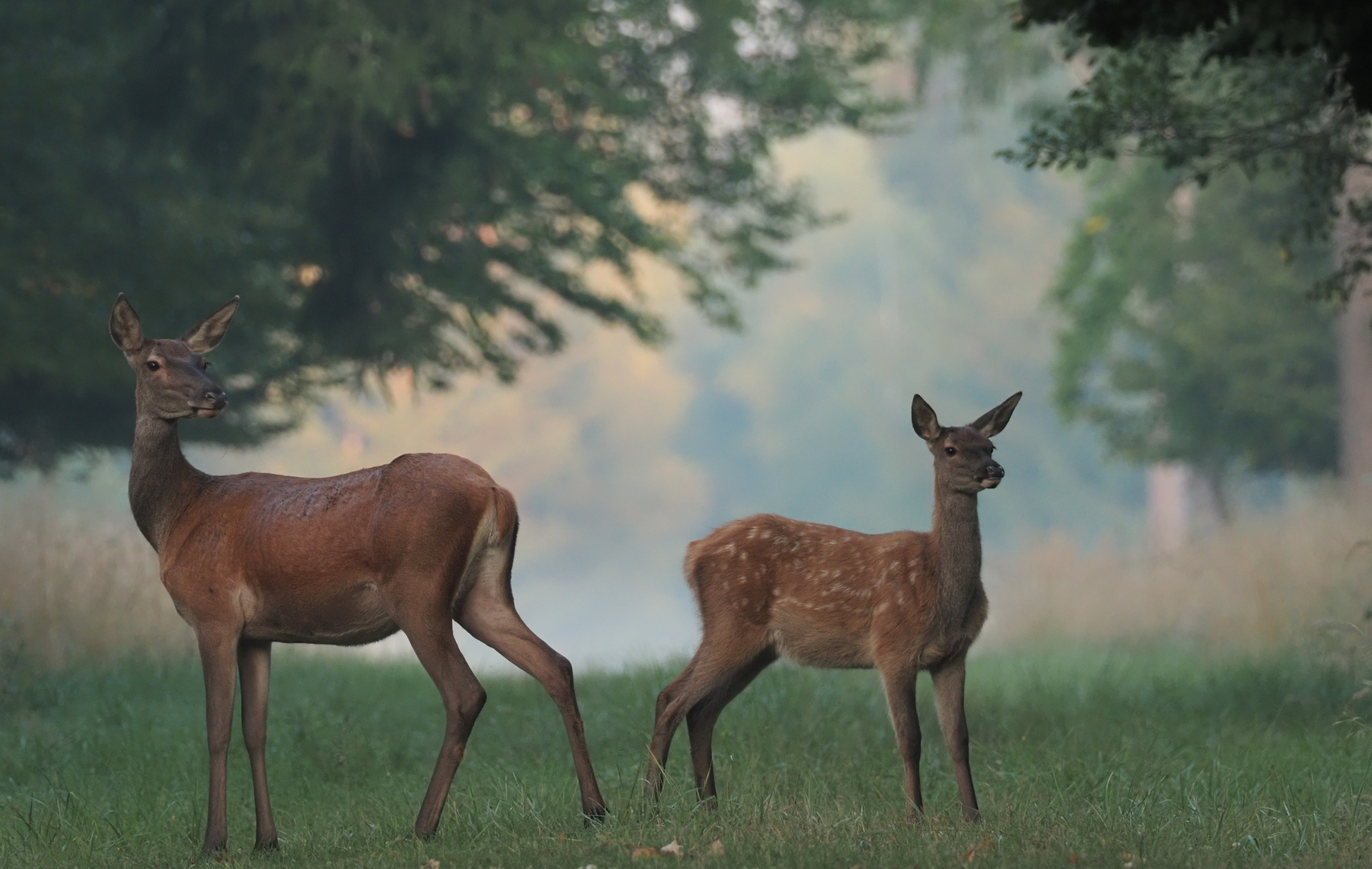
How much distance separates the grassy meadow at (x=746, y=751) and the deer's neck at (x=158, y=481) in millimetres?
1312

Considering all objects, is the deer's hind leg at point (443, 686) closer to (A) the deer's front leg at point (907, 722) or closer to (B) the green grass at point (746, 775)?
(B) the green grass at point (746, 775)

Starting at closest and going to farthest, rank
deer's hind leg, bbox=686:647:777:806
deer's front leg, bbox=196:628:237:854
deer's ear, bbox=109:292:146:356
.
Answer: deer's front leg, bbox=196:628:237:854
deer's ear, bbox=109:292:146:356
deer's hind leg, bbox=686:647:777:806

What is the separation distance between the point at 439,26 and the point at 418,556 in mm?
10648

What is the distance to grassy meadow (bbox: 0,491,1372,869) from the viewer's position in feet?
19.5

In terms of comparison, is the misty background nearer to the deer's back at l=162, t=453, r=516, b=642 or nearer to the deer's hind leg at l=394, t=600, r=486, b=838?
the deer's back at l=162, t=453, r=516, b=642

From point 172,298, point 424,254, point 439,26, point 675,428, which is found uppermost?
point 675,428

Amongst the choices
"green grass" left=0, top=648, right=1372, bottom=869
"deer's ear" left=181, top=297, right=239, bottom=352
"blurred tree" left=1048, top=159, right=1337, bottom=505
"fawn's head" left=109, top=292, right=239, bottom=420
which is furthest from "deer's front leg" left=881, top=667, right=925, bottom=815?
"blurred tree" left=1048, top=159, right=1337, bottom=505

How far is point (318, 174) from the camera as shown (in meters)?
16.1

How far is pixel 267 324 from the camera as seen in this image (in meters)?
16.0

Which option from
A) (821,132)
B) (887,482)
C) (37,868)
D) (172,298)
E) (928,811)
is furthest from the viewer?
(821,132)

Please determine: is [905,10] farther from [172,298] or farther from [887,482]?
[887,482]

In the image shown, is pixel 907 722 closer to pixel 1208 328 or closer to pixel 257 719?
pixel 257 719

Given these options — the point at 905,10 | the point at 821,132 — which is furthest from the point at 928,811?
the point at 821,132

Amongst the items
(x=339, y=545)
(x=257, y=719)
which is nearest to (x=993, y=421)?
(x=339, y=545)
